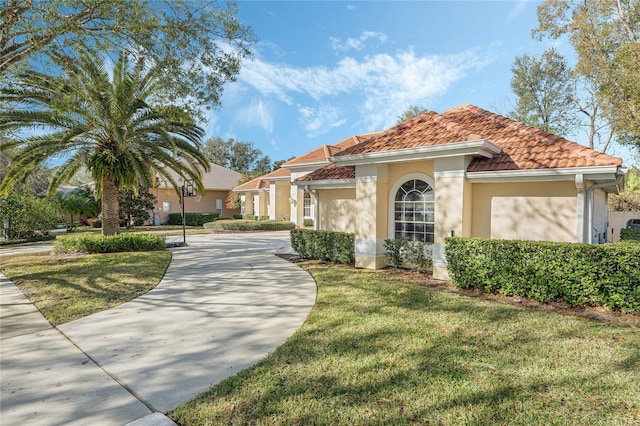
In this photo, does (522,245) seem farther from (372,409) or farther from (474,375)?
(372,409)

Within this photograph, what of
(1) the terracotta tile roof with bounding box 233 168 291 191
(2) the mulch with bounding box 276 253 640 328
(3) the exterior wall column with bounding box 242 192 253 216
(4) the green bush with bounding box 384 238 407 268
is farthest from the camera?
(3) the exterior wall column with bounding box 242 192 253 216

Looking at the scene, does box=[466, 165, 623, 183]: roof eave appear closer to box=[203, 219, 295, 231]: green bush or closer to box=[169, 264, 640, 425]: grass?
box=[169, 264, 640, 425]: grass

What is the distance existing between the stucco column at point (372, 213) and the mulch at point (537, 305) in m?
1.22

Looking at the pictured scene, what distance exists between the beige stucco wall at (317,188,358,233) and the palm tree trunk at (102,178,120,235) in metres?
9.29

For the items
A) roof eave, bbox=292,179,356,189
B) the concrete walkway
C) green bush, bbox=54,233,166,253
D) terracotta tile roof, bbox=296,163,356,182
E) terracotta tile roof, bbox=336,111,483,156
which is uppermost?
terracotta tile roof, bbox=336,111,483,156

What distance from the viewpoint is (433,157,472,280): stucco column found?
8.30m

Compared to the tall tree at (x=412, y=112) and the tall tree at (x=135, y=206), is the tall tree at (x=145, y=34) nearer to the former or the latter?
the tall tree at (x=135, y=206)

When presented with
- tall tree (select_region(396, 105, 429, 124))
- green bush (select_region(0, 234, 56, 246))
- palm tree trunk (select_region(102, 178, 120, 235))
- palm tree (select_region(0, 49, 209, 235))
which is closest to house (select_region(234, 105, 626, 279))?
palm tree (select_region(0, 49, 209, 235))

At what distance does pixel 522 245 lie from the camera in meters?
6.98

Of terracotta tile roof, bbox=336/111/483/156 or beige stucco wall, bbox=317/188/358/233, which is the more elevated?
terracotta tile roof, bbox=336/111/483/156

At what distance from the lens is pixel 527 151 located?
27.2ft

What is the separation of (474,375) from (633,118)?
17827 millimetres

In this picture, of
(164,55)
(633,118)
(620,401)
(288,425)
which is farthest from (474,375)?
(633,118)

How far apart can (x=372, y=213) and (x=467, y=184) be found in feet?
9.29
